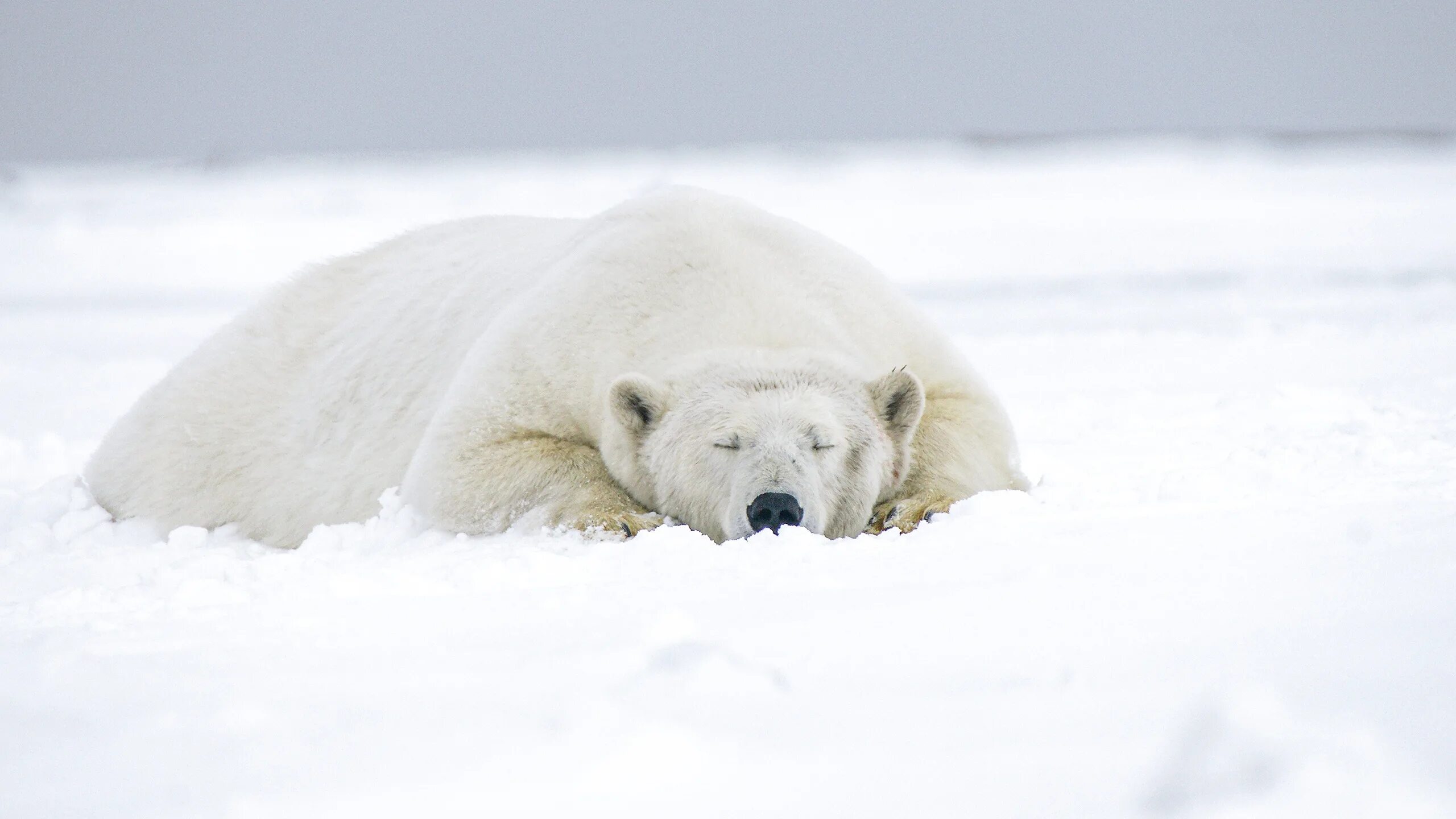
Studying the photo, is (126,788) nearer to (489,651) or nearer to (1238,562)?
(489,651)

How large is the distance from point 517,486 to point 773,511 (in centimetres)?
85

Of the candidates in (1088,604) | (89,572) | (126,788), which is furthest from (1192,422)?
(126,788)

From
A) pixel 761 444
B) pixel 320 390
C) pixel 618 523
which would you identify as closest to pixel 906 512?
pixel 761 444

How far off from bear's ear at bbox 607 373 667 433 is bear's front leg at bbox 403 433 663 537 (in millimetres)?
247

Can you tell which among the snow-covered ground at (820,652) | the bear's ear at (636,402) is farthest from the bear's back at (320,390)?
the bear's ear at (636,402)

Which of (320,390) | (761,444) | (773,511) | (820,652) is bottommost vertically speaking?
(320,390)

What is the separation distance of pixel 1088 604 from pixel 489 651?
1.06 m

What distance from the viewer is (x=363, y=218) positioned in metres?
23.8

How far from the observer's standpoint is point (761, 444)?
12.3 ft

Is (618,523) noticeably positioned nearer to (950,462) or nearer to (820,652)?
(950,462)

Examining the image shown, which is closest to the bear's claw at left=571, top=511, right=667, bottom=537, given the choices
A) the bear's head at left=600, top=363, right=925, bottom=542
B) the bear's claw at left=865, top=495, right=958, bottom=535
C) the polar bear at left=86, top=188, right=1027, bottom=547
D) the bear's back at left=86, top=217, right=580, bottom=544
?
the polar bear at left=86, top=188, right=1027, bottom=547

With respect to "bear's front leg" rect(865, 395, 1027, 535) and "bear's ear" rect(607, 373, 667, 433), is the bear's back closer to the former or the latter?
"bear's ear" rect(607, 373, 667, 433)

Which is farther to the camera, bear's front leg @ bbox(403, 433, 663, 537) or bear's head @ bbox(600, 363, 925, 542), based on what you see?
bear's front leg @ bbox(403, 433, 663, 537)

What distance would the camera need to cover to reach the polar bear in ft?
12.7
